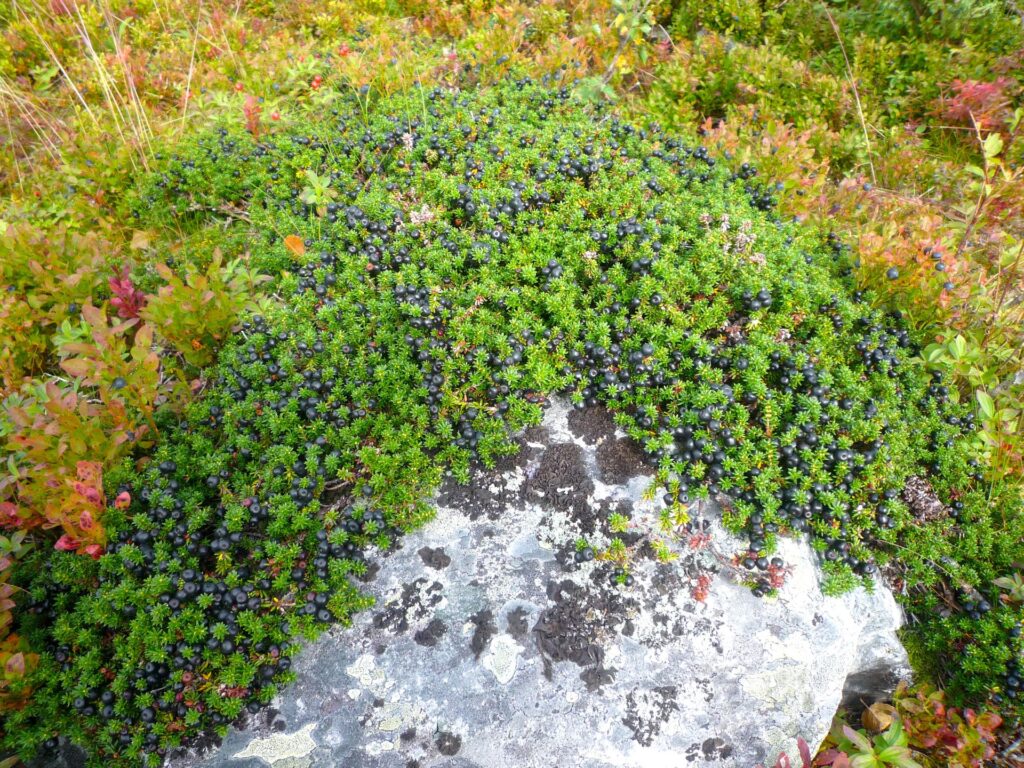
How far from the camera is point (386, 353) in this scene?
16.1 ft

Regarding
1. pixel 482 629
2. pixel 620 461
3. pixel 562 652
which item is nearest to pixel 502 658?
pixel 482 629

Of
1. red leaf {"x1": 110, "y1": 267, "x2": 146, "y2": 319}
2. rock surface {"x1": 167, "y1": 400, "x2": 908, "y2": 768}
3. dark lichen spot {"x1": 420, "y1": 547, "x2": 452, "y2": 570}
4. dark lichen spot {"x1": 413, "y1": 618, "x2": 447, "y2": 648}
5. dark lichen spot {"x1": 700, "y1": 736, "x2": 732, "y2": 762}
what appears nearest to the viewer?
rock surface {"x1": 167, "y1": 400, "x2": 908, "y2": 768}

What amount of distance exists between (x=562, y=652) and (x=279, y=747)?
5.96 ft

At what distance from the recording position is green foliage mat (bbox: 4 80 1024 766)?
12.6 feet

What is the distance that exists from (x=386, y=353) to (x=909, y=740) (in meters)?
4.74

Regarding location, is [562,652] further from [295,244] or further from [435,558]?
[295,244]

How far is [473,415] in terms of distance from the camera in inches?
178

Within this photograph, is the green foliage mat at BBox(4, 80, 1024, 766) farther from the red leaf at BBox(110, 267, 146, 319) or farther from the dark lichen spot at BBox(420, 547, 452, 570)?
the red leaf at BBox(110, 267, 146, 319)

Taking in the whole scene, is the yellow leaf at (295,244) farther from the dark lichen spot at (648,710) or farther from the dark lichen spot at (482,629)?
the dark lichen spot at (648,710)

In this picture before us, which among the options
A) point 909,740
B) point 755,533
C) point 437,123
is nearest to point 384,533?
point 755,533

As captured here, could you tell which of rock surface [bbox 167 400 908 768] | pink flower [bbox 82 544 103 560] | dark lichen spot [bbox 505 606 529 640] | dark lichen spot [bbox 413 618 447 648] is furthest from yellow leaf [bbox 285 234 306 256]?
dark lichen spot [bbox 505 606 529 640]

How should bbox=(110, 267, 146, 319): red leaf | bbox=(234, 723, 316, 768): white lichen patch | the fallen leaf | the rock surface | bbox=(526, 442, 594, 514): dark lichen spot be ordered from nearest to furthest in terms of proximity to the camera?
bbox=(234, 723, 316, 768): white lichen patch < the rock surface < the fallen leaf < bbox=(526, 442, 594, 514): dark lichen spot < bbox=(110, 267, 146, 319): red leaf

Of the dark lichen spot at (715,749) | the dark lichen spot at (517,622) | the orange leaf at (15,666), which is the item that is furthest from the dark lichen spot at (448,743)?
the orange leaf at (15,666)

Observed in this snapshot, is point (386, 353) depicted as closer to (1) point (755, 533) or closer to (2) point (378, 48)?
(1) point (755, 533)
